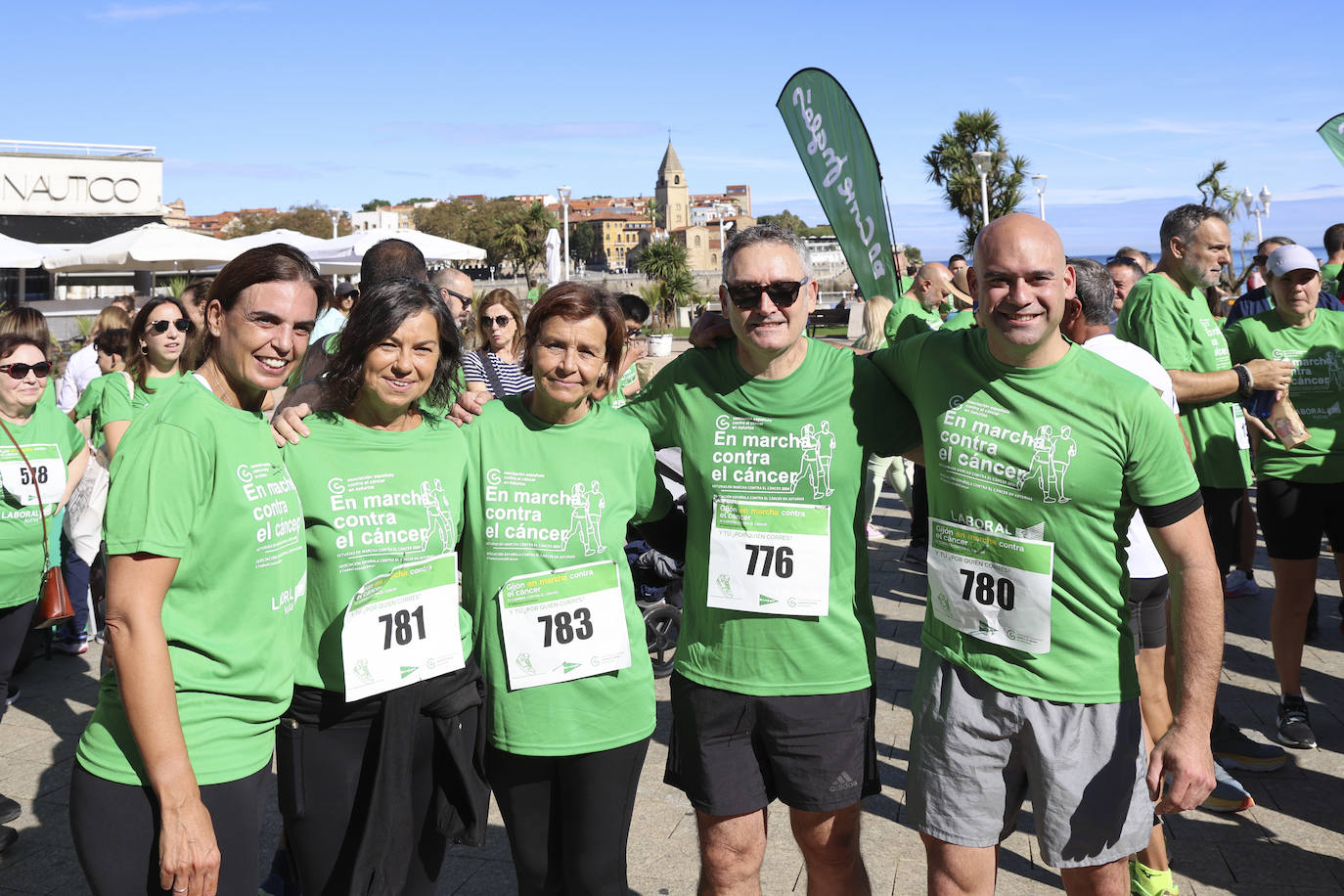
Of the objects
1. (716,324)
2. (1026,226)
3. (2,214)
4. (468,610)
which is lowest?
(468,610)

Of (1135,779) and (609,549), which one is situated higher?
(609,549)

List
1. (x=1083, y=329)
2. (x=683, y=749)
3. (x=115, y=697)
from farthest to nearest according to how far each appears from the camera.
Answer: (x=1083, y=329), (x=683, y=749), (x=115, y=697)

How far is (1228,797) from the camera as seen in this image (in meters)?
4.02

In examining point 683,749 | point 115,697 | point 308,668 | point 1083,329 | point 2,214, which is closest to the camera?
point 115,697

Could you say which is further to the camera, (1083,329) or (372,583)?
(1083,329)

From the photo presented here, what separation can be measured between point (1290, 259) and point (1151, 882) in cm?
296

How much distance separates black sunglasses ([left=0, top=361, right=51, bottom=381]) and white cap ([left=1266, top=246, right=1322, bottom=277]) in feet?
17.5

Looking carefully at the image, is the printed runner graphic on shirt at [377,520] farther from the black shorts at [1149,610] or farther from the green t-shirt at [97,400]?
the green t-shirt at [97,400]

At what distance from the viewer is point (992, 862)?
267 centimetres

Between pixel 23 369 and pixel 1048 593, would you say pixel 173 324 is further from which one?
pixel 1048 593

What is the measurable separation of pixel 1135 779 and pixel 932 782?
48 cm

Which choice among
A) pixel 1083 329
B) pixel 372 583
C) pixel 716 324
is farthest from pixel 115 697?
pixel 1083 329

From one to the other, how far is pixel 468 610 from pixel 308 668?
1.38 feet

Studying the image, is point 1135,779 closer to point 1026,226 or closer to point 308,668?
point 1026,226
